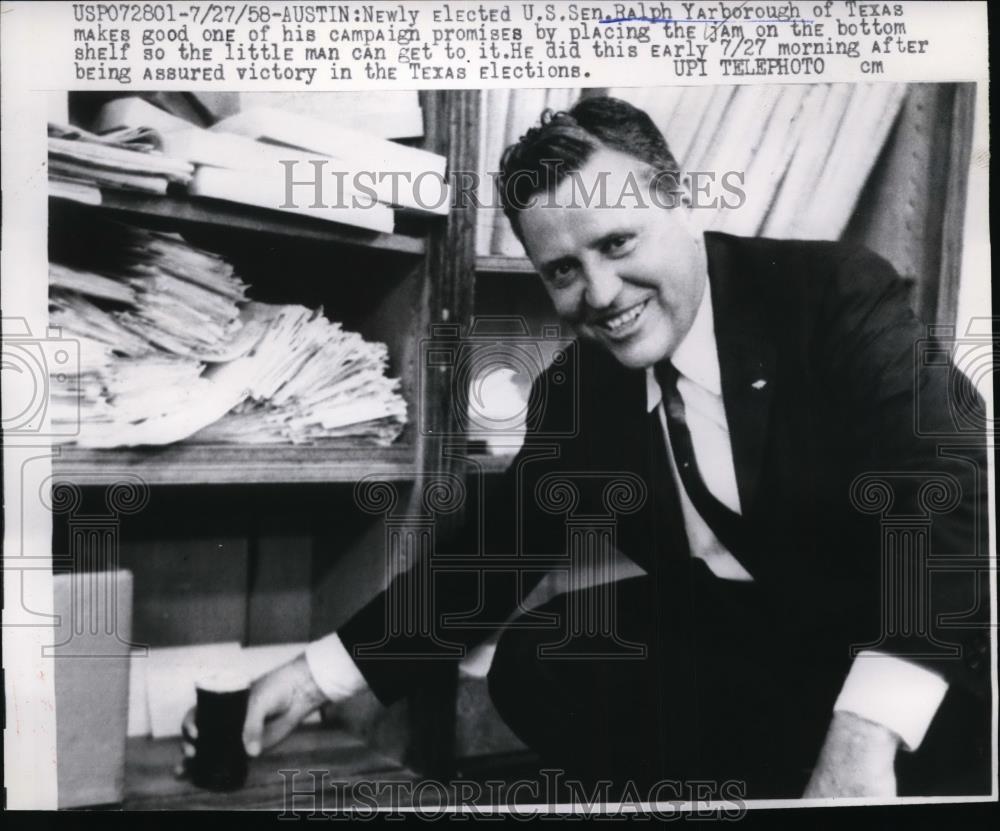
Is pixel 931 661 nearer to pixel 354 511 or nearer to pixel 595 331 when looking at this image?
pixel 595 331

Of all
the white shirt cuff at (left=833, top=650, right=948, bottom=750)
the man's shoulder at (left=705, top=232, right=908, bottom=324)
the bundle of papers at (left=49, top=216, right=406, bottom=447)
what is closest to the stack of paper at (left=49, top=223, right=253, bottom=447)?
the bundle of papers at (left=49, top=216, right=406, bottom=447)

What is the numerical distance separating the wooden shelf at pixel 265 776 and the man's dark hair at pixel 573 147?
0.80 m

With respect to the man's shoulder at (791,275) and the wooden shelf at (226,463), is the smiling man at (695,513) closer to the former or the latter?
the man's shoulder at (791,275)

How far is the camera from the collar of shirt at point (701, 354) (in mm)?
1371

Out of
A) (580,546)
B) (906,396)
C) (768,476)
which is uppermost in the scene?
(906,396)

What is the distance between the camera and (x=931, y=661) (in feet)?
4.53

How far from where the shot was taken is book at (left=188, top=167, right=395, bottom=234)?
128 centimetres

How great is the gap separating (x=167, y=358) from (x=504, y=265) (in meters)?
0.48

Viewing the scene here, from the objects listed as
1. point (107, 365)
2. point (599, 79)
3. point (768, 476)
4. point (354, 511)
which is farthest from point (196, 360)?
point (768, 476)

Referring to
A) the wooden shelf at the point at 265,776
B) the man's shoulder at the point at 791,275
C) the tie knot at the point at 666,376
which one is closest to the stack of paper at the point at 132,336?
the wooden shelf at the point at 265,776

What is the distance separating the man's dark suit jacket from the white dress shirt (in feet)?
0.05

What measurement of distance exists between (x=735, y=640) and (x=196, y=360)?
2.80 ft

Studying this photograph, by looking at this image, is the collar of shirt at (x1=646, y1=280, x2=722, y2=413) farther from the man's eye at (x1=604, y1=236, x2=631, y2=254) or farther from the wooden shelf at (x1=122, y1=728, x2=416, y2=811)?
the wooden shelf at (x1=122, y1=728, x2=416, y2=811)

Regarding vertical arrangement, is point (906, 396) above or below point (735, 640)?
above
